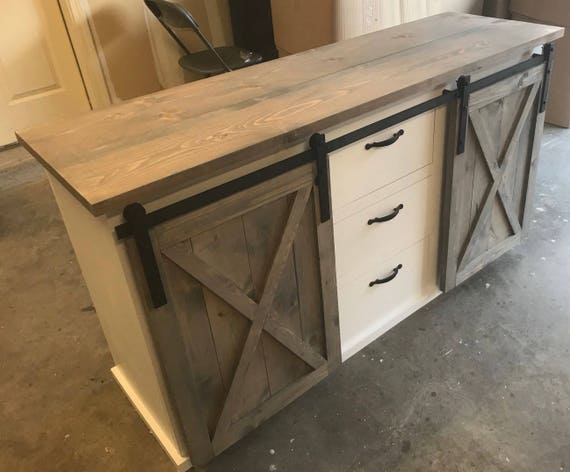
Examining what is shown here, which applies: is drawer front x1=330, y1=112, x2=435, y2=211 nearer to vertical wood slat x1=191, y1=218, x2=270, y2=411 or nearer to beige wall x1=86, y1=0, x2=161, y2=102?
vertical wood slat x1=191, y1=218, x2=270, y2=411

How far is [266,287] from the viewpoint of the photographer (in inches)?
52.9

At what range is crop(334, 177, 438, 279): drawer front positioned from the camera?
5.09ft

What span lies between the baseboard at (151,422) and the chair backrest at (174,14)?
1.42 m

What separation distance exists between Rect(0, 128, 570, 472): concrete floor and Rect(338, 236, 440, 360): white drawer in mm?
65

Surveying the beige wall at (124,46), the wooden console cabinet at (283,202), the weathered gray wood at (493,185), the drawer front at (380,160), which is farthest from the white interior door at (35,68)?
the weathered gray wood at (493,185)

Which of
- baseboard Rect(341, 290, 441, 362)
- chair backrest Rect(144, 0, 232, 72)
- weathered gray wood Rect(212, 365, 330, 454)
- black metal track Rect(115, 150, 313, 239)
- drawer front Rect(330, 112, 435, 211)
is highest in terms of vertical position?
chair backrest Rect(144, 0, 232, 72)

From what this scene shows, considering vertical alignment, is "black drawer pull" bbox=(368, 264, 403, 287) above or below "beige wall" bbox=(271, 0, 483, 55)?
below

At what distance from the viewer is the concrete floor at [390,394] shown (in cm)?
150

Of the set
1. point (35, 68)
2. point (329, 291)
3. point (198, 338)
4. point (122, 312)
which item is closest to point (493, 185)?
point (329, 291)

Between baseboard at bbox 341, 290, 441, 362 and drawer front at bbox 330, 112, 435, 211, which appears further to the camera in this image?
baseboard at bbox 341, 290, 441, 362

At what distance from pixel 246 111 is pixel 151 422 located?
914 millimetres

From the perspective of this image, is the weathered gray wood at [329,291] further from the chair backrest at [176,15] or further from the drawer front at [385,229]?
the chair backrest at [176,15]

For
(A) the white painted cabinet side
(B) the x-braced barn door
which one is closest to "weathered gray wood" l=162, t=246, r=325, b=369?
(B) the x-braced barn door

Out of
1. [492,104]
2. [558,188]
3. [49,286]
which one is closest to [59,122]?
[49,286]
